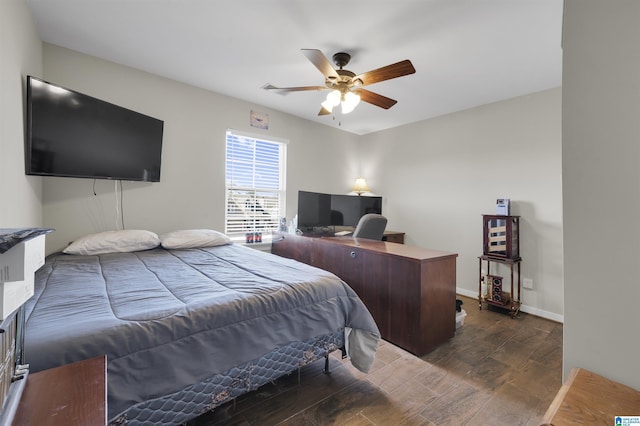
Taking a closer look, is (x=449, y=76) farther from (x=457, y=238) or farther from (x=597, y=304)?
(x=597, y=304)

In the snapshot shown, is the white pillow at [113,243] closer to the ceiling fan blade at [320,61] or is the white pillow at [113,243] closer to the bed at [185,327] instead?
the bed at [185,327]

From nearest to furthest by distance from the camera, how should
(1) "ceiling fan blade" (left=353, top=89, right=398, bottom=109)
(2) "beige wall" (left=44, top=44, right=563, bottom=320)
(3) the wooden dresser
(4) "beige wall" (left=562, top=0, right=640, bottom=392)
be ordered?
1. (4) "beige wall" (left=562, top=0, right=640, bottom=392)
2. (3) the wooden dresser
3. (1) "ceiling fan blade" (left=353, top=89, right=398, bottom=109)
4. (2) "beige wall" (left=44, top=44, right=563, bottom=320)

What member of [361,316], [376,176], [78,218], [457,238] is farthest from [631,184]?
[376,176]

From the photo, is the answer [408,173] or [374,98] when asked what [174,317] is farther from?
[408,173]

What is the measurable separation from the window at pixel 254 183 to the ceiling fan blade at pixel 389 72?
196 centimetres

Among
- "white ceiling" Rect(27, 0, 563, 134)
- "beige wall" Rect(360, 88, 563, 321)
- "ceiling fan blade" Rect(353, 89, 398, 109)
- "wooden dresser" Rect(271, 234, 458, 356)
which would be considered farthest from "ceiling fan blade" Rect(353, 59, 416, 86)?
"beige wall" Rect(360, 88, 563, 321)

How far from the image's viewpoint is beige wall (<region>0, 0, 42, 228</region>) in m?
1.43

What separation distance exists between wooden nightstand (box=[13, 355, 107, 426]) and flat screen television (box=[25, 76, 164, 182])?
6.43 feet

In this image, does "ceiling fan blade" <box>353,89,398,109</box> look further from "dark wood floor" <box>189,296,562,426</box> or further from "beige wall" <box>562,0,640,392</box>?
"dark wood floor" <box>189,296,562,426</box>

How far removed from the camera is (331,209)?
3.94 meters

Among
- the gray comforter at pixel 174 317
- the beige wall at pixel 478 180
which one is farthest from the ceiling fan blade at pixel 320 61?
the beige wall at pixel 478 180

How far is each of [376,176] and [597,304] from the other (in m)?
4.16

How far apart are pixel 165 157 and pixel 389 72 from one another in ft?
8.23

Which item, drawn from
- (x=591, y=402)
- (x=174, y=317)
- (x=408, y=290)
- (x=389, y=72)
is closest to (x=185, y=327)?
(x=174, y=317)
